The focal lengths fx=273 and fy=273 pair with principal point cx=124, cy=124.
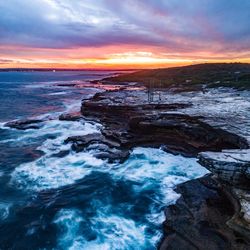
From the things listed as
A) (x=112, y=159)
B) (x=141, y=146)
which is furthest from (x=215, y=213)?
(x=141, y=146)

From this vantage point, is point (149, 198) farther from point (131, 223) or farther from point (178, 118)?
point (178, 118)

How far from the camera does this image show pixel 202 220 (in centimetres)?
1277

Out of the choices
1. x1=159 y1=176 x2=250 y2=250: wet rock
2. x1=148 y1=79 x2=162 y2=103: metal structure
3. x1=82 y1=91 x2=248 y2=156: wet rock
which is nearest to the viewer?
x1=159 y1=176 x2=250 y2=250: wet rock

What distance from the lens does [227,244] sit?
1102 cm

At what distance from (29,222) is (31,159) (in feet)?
32.1

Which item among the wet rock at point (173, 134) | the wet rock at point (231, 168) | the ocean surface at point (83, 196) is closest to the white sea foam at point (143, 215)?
the ocean surface at point (83, 196)

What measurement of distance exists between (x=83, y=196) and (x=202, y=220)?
25.1ft

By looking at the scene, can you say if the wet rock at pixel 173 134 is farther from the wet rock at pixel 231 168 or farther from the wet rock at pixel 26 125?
the wet rock at pixel 26 125

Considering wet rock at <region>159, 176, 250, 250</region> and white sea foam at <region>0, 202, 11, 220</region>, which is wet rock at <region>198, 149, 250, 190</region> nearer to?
wet rock at <region>159, 176, 250, 250</region>

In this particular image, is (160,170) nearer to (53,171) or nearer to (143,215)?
(143,215)

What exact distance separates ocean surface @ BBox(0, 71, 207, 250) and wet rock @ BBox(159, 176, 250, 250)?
0.95m

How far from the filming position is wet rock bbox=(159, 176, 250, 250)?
11.2 metres

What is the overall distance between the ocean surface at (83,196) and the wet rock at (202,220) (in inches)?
37.5

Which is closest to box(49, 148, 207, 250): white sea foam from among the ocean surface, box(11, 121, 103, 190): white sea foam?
the ocean surface
